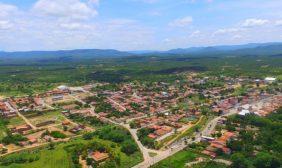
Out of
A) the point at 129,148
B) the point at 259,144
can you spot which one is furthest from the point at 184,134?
the point at 259,144

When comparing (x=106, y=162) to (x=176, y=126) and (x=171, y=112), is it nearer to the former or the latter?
(x=176, y=126)

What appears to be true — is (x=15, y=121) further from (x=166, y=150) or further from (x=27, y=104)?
(x=166, y=150)

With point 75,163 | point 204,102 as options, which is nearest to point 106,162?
point 75,163

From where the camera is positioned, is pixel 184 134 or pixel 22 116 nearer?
pixel 184 134

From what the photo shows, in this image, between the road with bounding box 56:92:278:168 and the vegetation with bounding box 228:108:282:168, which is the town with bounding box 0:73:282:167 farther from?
the vegetation with bounding box 228:108:282:168

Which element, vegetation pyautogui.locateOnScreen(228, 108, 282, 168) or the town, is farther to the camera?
the town

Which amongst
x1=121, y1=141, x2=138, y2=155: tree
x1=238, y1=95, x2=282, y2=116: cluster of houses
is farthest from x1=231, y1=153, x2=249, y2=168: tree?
x1=238, y1=95, x2=282, y2=116: cluster of houses
